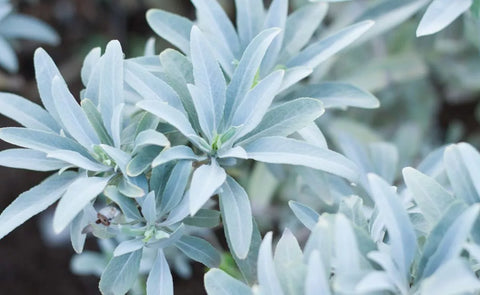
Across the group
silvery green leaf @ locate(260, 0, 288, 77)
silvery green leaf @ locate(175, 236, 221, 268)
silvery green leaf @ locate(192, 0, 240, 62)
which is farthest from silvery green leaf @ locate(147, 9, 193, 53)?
silvery green leaf @ locate(175, 236, 221, 268)

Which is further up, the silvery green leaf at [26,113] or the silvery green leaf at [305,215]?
the silvery green leaf at [26,113]

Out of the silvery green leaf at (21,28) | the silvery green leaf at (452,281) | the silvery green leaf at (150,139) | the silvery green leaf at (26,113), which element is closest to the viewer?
the silvery green leaf at (452,281)

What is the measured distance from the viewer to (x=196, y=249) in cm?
103

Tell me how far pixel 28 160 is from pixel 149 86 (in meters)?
0.21

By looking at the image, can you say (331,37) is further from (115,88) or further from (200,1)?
(115,88)

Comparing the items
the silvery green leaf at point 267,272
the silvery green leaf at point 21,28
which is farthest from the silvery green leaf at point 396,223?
the silvery green leaf at point 21,28

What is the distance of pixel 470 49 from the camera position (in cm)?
192

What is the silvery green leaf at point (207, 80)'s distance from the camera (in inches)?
37.7

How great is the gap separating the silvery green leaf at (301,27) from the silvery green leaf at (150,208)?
16.3 inches

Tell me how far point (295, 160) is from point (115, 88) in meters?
0.29

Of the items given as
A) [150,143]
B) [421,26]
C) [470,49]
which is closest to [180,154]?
[150,143]

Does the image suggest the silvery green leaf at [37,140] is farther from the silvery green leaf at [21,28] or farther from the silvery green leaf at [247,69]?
the silvery green leaf at [21,28]

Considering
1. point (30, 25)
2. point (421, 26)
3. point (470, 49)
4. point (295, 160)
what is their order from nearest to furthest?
point (295, 160) < point (421, 26) < point (30, 25) < point (470, 49)

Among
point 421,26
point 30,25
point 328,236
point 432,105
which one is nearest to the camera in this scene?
point 328,236
